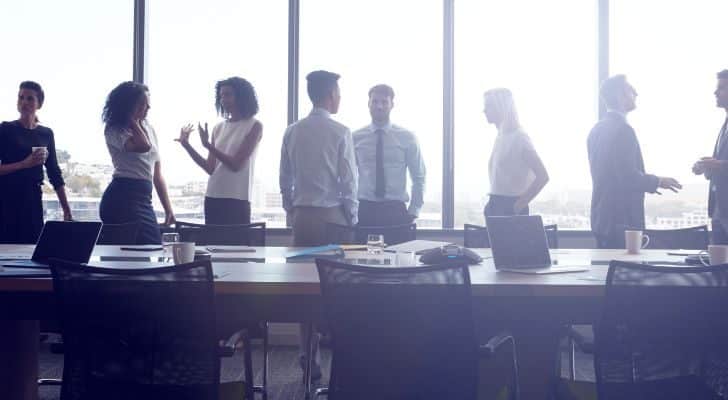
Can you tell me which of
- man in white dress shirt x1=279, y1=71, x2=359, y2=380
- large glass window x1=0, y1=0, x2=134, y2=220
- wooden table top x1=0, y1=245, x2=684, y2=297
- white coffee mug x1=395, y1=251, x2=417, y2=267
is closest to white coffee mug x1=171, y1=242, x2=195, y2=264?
wooden table top x1=0, y1=245, x2=684, y2=297

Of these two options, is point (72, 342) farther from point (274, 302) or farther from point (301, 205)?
point (301, 205)

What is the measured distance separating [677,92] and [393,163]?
2.40 metres

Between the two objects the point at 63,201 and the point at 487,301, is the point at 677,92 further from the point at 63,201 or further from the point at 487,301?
the point at 63,201

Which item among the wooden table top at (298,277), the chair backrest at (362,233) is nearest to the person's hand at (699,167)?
the wooden table top at (298,277)

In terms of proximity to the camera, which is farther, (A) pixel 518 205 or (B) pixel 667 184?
(A) pixel 518 205

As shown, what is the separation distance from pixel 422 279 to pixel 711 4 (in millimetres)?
4540

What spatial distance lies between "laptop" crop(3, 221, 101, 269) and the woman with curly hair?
1120 mm

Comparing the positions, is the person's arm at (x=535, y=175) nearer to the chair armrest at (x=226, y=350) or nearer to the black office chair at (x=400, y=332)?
the black office chair at (x=400, y=332)

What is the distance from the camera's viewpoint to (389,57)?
16.5 feet

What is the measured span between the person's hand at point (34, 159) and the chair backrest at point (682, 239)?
3.58 metres

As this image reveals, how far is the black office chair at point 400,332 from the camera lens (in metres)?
1.59

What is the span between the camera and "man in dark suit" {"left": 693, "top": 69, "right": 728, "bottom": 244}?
3.54 m

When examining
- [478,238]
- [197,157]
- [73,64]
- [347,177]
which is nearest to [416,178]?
[347,177]

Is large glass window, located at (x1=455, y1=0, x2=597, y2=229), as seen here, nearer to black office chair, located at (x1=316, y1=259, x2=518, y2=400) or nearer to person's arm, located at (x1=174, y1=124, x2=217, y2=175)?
person's arm, located at (x1=174, y1=124, x2=217, y2=175)
